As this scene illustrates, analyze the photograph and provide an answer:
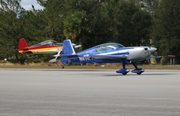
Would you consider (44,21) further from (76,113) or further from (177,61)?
(76,113)

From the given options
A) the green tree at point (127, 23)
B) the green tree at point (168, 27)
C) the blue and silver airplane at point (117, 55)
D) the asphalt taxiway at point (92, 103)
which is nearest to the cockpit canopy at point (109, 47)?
the blue and silver airplane at point (117, 55)

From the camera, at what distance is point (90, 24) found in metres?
54.1

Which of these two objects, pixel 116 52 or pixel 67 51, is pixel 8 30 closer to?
pixel 67 51

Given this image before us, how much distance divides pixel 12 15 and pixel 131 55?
3946cm

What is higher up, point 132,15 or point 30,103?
point 132,15

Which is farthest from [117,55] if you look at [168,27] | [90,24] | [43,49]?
[168,27]

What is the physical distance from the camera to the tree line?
53.5 meters

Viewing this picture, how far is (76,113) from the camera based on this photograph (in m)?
9.75

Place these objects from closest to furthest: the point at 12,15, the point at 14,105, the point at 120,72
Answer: the point at 14,105 < the point at 120,72 < the point at 12,15

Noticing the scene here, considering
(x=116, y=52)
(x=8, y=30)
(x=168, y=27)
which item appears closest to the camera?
(x=116, y=52)

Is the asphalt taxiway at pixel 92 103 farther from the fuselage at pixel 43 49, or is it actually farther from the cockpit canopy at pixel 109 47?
the fuselage at pixel 43 49

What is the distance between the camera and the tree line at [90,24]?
5350cm

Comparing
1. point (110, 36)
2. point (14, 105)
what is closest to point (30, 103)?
point (14, 105)

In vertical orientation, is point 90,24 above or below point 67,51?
above
